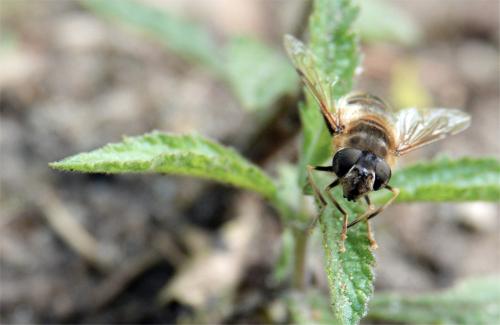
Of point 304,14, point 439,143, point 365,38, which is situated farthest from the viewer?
point 439,143

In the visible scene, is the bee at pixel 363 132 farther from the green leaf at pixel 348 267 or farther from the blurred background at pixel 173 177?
the blurred background at pixel 173 177

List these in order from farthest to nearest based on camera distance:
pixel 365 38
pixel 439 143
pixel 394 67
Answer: pixel 394 67 < pixel 439 143 < pixel 365 38

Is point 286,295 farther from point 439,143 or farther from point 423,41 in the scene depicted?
point 423,41

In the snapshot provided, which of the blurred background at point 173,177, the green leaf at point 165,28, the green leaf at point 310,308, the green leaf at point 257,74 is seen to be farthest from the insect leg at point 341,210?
the green leaf at point 165,28

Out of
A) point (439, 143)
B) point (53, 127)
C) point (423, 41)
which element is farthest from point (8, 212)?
point (423, 41)

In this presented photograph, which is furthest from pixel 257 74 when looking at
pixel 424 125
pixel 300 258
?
pixel 424 125

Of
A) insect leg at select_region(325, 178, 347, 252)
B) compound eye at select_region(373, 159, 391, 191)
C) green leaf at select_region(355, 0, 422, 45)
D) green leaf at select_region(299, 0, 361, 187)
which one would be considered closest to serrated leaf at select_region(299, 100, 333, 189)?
green leaf at select_region(299, 0, 361, 187)

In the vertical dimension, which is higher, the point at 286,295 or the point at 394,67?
the point at 394,67
